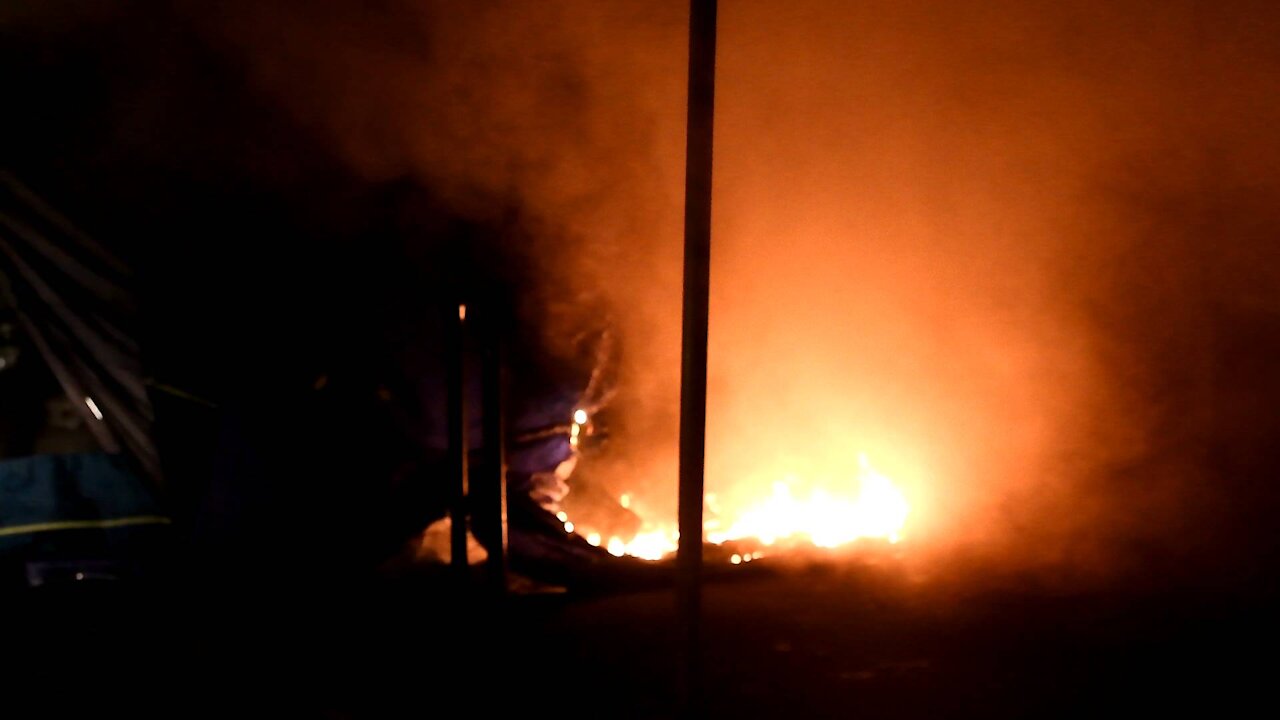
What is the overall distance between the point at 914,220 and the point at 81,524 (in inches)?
229

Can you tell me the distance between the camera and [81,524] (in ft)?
19.6

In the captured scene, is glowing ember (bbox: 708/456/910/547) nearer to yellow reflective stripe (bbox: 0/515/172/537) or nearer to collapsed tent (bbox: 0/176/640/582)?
collapsed tent (bbox: 0/176/640/582)

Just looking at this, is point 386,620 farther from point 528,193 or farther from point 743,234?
point 743,234

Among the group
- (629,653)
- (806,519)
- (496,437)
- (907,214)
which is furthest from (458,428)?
(907,214)

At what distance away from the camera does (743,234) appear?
8008 millimetres

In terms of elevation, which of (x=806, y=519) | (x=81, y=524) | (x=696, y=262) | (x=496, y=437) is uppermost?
(x=696, y=262)

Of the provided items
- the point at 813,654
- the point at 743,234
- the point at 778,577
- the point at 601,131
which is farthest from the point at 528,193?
the point at 813,654

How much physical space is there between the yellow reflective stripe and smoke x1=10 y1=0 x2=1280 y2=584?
103 inches

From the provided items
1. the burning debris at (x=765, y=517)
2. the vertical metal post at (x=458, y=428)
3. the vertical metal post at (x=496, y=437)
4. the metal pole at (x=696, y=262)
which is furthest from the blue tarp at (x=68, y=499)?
the metal pole at (x=696, y=262)

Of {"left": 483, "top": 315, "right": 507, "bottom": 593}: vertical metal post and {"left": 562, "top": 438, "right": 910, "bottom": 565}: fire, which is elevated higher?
{"left": 483, "top": 315, "right": 507, "bottom": 593}: vertical metal post

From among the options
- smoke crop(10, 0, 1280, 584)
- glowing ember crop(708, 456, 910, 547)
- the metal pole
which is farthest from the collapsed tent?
the metal pole

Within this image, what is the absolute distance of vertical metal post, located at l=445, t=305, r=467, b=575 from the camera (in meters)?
5.55

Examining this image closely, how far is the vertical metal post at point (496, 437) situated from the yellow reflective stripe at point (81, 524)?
191cm

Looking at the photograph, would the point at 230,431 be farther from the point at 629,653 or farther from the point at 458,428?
the point at 629,653
